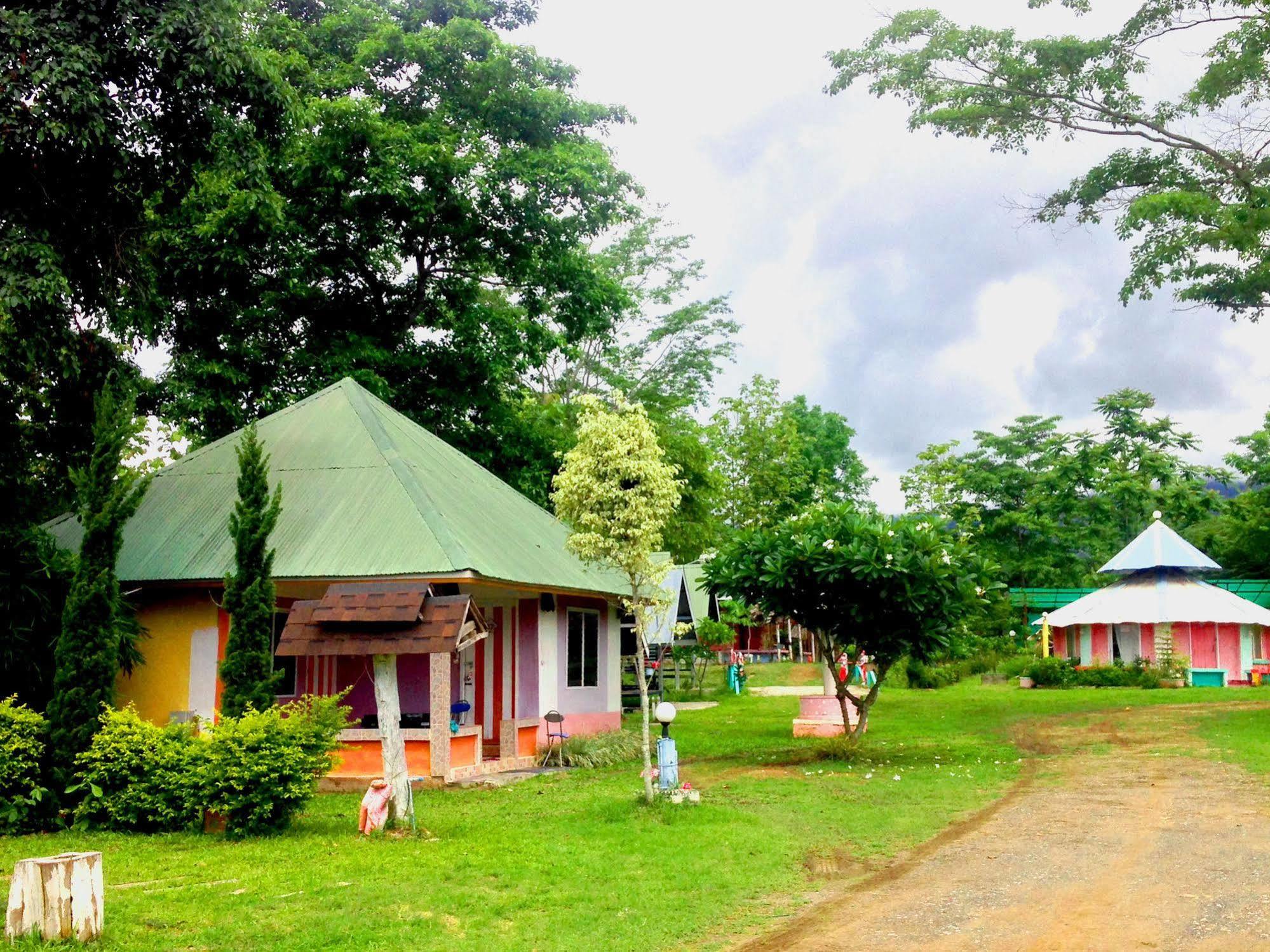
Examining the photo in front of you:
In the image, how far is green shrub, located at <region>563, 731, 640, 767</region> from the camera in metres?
17.9

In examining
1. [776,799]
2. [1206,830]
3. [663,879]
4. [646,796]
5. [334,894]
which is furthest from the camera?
[776,799]

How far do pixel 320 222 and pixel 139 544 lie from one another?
33.2 feet

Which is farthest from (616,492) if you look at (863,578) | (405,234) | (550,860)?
(405,234)

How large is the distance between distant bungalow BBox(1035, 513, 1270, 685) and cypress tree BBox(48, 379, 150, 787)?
1258 inches

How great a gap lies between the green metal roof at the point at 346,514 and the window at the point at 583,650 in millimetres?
913

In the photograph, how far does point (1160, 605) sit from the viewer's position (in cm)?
3656

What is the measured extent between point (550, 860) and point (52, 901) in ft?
13.5

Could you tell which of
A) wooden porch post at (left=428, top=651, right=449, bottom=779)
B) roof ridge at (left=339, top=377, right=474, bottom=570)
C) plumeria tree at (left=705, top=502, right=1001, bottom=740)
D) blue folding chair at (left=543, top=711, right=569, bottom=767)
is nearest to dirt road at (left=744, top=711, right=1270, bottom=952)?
plumeria tree at (left=705, top=502, right=1001, bottom=740)

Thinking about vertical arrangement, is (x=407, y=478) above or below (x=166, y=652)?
above

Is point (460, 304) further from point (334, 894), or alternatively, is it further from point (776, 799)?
point (334, 894)

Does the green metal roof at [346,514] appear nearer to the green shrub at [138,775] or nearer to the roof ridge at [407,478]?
the roof ridge at [407,478]

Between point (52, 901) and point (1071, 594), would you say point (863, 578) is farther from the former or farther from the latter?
point (1071, 594)

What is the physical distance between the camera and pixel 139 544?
16359 mm

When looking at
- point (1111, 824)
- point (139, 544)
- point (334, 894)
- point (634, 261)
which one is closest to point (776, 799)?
point (1111, 824)
